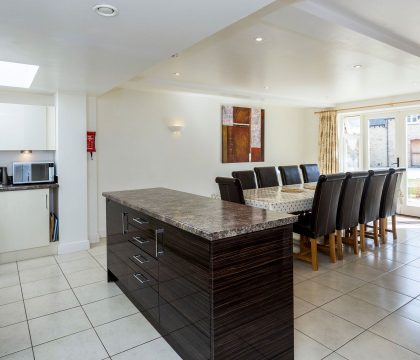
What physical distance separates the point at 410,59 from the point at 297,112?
391 centimetres

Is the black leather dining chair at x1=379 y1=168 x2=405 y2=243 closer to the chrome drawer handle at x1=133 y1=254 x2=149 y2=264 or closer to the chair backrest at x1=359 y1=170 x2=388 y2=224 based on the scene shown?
the chair backrest at x1=359 y1=170 x2=388 y2=224

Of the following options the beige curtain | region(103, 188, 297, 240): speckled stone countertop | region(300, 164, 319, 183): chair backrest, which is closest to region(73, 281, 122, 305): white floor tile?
region(103, 188, 297, 240): speckled stone countertop

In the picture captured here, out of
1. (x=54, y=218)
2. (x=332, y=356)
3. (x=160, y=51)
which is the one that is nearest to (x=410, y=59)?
(x=160, y=51)

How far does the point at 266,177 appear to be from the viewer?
199 inches

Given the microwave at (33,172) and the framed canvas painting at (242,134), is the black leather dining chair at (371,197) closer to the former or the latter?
the framed canvas painting at (242,134)

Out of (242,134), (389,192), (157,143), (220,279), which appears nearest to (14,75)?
(157,143)

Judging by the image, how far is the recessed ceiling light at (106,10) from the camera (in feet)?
5.81

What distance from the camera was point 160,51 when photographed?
2555mm

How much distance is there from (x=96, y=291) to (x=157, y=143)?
2.87 meters

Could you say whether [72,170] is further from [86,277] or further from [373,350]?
[373,350]

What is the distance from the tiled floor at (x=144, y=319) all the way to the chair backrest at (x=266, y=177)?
5.34ft

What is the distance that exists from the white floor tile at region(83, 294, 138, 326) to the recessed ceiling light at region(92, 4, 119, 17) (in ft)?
7.29

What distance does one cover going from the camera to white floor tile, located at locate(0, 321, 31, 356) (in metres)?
2.15

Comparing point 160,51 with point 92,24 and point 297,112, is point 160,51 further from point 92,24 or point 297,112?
point 297,112
